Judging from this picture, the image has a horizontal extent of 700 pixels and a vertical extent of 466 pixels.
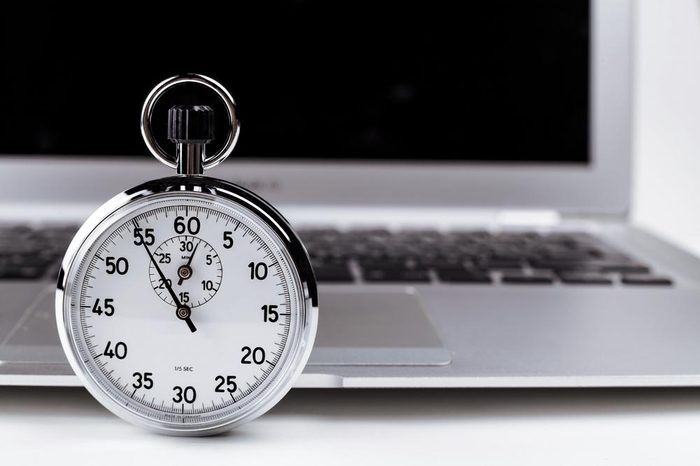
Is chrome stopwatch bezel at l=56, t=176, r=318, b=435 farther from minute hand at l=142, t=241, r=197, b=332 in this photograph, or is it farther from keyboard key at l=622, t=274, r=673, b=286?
keyboard key at l=622, t=274, r=673, b=286

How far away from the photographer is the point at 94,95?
4.13 ft

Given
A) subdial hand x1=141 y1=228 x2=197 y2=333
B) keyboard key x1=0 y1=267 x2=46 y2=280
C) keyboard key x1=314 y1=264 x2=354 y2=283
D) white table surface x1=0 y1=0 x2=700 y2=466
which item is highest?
subdial hand x1=141 y1=228 x2=197 y2=333

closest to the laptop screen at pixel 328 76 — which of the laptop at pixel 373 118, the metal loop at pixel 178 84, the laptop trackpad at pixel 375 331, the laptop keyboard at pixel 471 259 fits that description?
the laptop at pixel 373 118

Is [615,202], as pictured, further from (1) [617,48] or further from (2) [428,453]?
(2) [428,453]

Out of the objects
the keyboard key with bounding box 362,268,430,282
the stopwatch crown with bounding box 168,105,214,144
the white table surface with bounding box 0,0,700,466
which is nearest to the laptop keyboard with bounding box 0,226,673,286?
the keyboard key with bounding box 362,268,430,282

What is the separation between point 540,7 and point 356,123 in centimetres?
31

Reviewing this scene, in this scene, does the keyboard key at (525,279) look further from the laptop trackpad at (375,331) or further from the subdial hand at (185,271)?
the subdial hand at (185,271)

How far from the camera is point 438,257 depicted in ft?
3.64

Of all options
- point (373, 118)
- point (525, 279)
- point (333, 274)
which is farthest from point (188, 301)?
point (373, 118)

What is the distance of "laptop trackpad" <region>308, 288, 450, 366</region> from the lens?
2.25ft

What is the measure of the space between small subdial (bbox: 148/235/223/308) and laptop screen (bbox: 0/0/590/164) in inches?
23.6

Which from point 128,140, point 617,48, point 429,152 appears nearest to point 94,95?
point 128,140

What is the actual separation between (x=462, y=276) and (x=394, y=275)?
0.25 ft

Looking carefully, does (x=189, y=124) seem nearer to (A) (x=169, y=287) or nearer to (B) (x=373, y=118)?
(A) (x=169, y=287)
